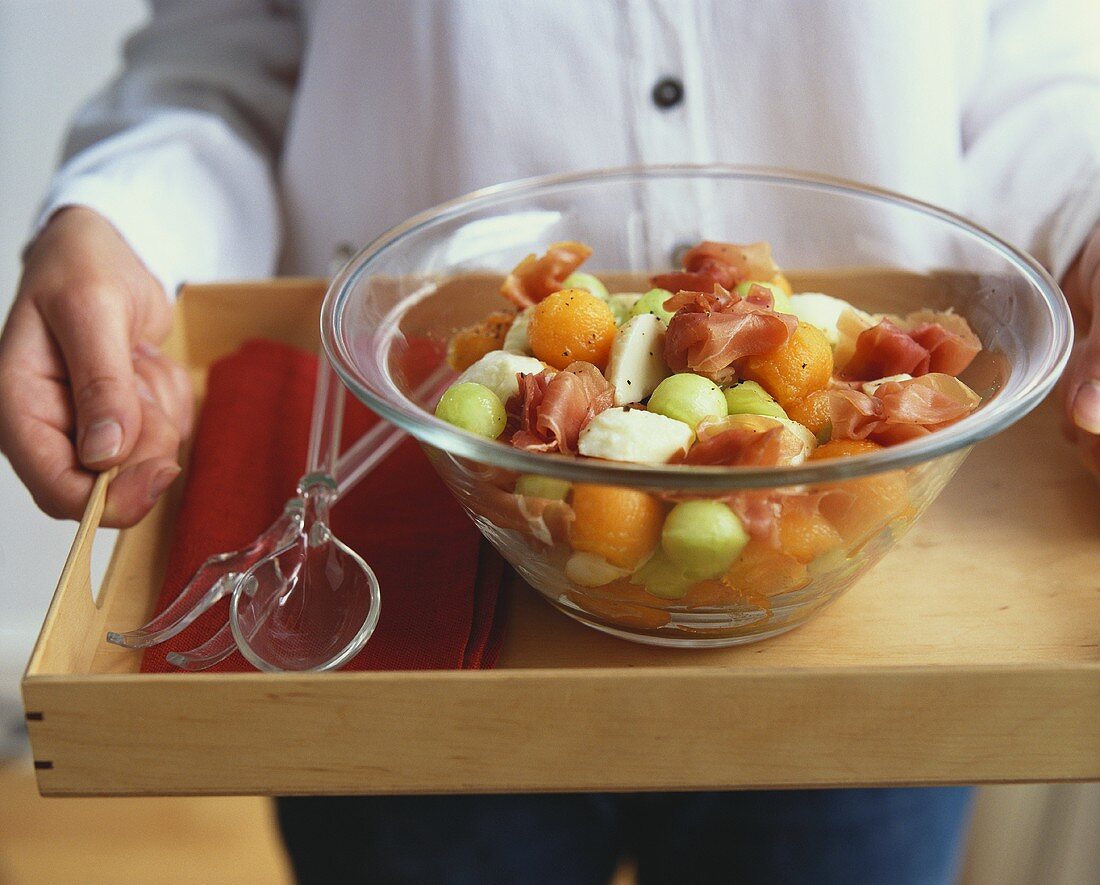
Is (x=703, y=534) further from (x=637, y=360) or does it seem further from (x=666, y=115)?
(x=666, y=115)

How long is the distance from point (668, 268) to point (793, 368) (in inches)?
11.8

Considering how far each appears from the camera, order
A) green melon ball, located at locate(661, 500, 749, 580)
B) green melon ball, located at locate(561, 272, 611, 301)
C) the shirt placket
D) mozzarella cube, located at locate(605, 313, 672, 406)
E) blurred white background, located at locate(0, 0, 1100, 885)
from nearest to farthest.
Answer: green melon ball, located at locate(661, 500, 749, 580) → mozzarella cube, located at locate(605, 313, 672, 406) → green melon ball, located at locate(561, 272, 611, 301) → the shirt placket → blurred white background, located at locate(0, 0, 1100, 885)

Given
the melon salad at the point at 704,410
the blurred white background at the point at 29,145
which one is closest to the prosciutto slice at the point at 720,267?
the melon salad at the point at 704,410

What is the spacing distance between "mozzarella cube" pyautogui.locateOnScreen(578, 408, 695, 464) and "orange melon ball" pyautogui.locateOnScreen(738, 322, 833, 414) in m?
0.06

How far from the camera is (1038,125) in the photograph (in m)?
0.86

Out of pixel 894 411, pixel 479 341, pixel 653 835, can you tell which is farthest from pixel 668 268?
pixel 653 835

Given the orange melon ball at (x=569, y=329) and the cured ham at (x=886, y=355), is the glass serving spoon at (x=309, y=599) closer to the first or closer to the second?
the orange melon ball at (x=569, y=329)

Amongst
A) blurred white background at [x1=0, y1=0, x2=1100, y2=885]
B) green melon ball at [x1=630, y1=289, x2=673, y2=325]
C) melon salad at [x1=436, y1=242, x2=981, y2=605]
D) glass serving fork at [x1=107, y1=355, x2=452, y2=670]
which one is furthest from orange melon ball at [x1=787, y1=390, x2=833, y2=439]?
blurred white background at [x1=0, y1=0, x2=1100, y2=885]

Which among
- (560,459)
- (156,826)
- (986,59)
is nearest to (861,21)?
(986,59)

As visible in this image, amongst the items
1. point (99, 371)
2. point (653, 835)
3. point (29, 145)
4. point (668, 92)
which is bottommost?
point (653, 835)

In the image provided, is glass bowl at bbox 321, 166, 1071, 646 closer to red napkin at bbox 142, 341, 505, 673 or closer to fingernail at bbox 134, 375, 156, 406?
red napkin at bbox 142, 341, 505, 673

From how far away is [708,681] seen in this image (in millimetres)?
A: 494

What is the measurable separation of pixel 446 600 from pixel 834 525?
0.22m

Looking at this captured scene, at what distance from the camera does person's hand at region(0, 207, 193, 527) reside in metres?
0.65
